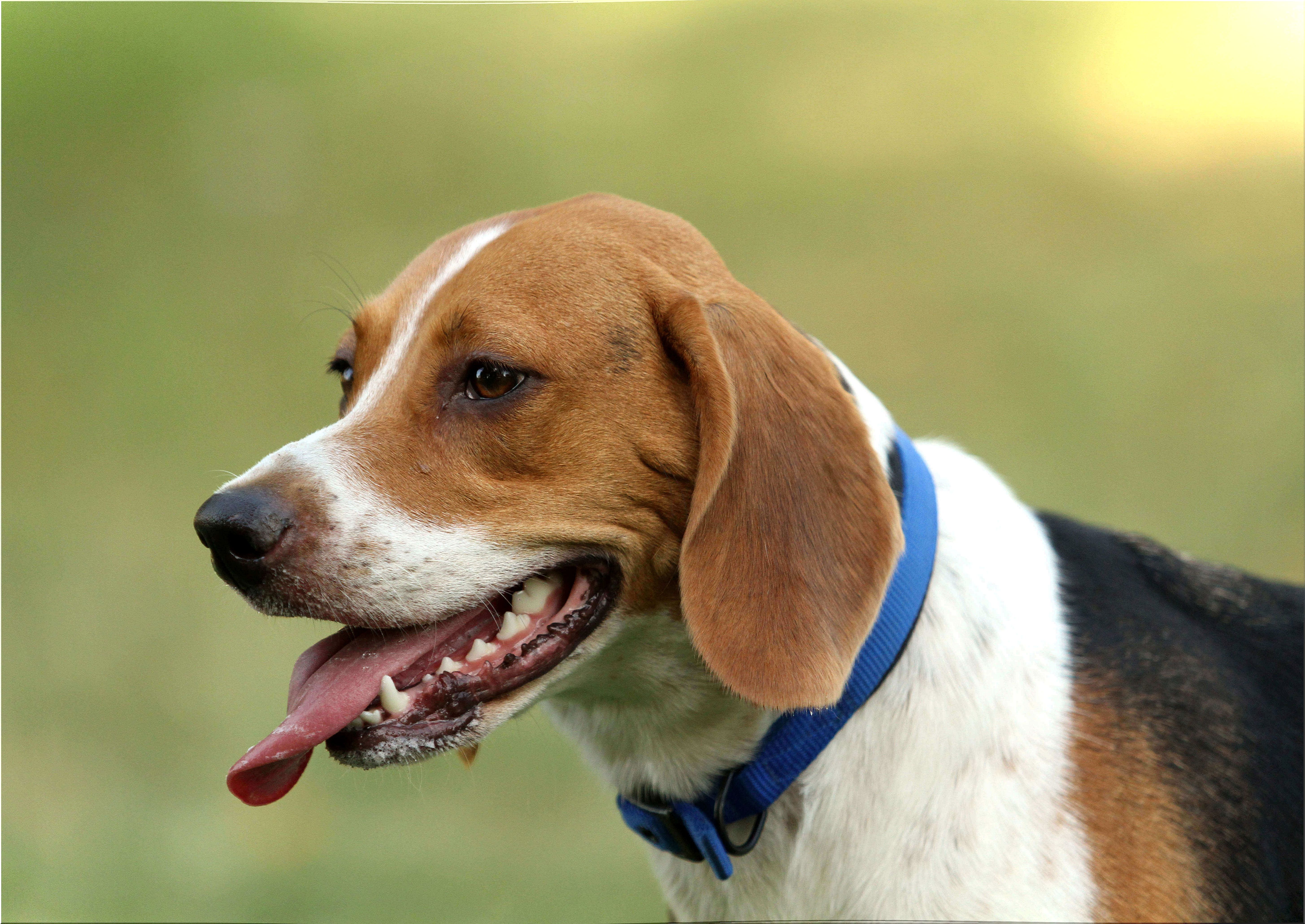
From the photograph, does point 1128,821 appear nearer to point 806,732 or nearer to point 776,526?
point 806,732

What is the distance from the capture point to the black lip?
2.32 meters

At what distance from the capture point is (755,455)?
2395 mm

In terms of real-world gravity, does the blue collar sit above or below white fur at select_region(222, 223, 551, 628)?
below

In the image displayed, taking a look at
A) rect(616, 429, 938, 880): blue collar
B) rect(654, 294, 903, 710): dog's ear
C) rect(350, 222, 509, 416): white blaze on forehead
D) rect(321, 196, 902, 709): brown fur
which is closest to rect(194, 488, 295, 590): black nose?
rect(321, 196, 902, 709): brown fur

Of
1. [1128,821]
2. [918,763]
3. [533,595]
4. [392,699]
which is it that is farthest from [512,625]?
[1128,821]

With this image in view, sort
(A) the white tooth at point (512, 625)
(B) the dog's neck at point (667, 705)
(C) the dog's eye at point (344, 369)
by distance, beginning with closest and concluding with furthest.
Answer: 1. (A) the white tooth at point (512, 625)
2. (B) the dog's neck at point (667, 705)
3. (C) the dog's eye at point (344, 369)

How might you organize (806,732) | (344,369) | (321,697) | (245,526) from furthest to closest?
(344,369)
(806,732)
(321,697)
(245,526)

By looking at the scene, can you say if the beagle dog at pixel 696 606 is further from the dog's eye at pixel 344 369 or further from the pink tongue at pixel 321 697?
the dog's eye at pixel 344 369

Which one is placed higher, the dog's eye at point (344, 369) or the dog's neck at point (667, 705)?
the dog's eye at point (344, 369)

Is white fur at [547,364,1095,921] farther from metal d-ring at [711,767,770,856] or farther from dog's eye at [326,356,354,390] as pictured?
dog's eye at [326,356,354,390]

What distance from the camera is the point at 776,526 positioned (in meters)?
2.39

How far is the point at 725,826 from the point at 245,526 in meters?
1.31

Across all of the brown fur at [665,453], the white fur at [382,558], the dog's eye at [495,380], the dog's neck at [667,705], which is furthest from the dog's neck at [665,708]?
the dog's eye at [495,380]

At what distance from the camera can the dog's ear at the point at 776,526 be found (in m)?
2.33
